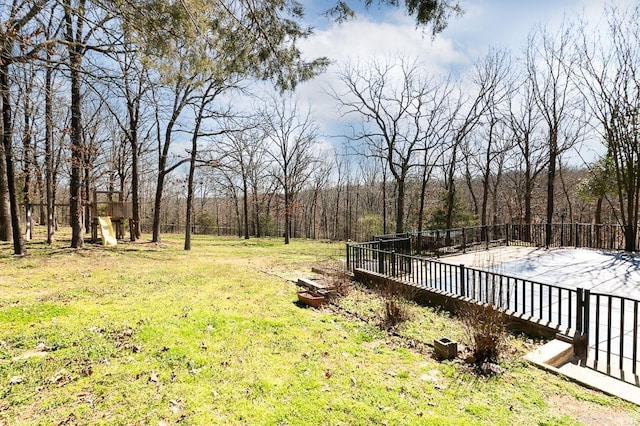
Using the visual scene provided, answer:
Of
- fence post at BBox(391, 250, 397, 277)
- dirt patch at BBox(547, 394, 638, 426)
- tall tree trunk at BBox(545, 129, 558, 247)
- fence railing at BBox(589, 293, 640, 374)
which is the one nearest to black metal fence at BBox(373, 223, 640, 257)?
tall tree trunk at BBox(545, 129, 558, 247)

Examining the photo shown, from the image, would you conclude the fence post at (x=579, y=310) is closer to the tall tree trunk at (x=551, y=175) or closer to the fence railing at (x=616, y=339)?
the fence railing at (x=616, y=339)

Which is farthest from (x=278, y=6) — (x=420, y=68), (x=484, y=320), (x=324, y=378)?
(x=420, y=68)

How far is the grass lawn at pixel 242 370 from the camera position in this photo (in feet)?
8.84

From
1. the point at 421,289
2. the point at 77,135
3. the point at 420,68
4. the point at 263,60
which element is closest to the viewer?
the point at 263,60

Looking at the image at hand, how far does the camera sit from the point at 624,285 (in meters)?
6.17

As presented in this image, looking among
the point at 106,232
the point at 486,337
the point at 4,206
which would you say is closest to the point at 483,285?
the point at 486,337

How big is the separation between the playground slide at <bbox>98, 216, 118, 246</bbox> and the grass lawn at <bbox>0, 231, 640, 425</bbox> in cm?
642

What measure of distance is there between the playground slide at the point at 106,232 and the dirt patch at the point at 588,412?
13.4 metres

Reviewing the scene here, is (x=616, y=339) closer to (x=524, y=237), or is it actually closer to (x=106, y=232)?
(x=524, y=237)

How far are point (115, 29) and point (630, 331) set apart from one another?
26.3ft

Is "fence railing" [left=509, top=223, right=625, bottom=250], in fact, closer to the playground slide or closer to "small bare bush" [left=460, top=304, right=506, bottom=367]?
"small bare bush" [left=460, top=304, right=506, bottom=367]

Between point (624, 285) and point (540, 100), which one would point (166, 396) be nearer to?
point (624, 285)

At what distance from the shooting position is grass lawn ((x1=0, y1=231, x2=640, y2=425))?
8.84 ft

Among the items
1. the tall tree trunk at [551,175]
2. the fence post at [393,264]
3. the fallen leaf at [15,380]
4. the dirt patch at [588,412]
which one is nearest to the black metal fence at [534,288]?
the fence post at [393,264]
